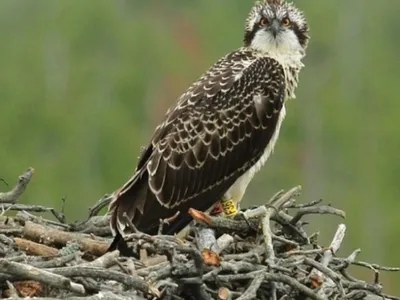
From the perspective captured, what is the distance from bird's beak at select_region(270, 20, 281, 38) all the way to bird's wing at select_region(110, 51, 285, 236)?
0.97 feet

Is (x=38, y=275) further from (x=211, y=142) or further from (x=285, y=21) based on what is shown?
(x=285, y=21)

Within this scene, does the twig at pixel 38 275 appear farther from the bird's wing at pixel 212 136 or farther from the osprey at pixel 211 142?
the bird's wing at pixel 212 136

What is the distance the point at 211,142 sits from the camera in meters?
8.02

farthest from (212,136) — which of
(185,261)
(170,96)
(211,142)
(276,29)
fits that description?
(170,96)

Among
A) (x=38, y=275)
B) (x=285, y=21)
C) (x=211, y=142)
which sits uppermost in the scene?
(x=285, y=21)

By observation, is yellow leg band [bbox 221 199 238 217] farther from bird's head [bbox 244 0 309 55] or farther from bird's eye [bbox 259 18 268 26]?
bird's eye [bbox 259 18 268 26]

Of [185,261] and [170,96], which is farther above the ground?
[170,96]

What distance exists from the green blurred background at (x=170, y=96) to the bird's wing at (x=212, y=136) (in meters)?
17.7

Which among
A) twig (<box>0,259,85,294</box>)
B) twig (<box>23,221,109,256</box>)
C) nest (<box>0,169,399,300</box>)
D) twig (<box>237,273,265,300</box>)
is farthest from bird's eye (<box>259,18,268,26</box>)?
twig (<box>0,259,85,294</box>)

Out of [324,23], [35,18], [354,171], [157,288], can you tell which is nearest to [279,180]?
[354,171]

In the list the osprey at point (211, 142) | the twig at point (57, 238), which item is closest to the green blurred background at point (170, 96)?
the osprey at point (211, 142)

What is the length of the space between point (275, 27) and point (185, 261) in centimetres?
268

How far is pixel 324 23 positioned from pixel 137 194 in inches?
1198

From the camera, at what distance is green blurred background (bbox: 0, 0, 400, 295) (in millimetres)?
30016
